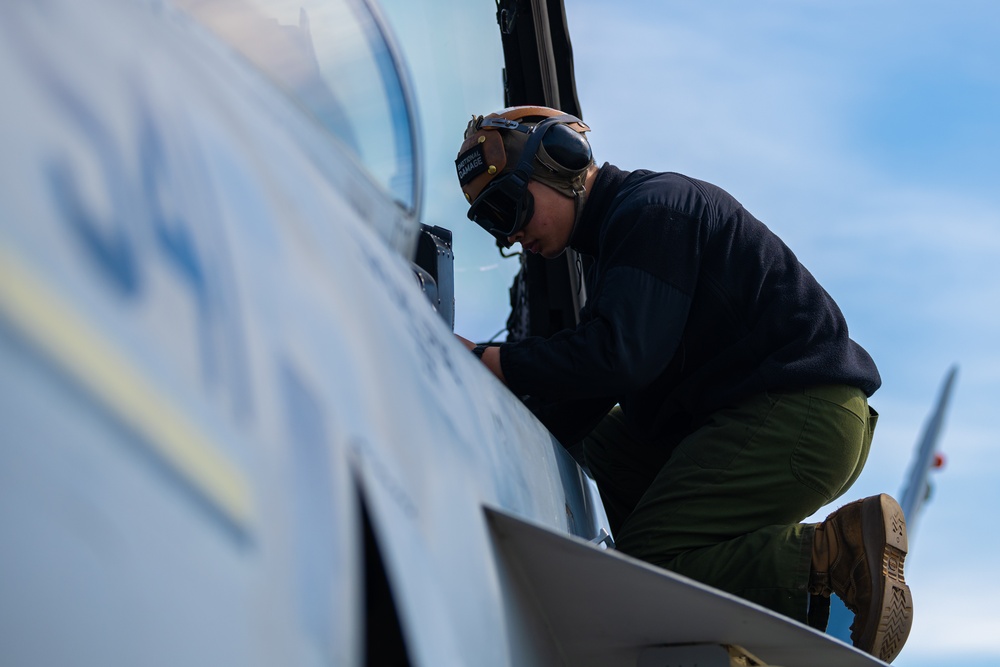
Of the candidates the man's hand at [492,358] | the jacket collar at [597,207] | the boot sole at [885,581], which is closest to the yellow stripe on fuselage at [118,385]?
the man's hand at [492,358]

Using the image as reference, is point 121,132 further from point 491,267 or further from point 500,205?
point 491,267

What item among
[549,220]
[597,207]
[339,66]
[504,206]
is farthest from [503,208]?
[339,66]

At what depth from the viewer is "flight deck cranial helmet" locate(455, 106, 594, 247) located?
9.22ft

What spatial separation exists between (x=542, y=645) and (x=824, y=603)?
1289 millimetres

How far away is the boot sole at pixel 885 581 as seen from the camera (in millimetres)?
2139

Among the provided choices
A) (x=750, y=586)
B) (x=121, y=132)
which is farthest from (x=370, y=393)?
(x=750, y=586)

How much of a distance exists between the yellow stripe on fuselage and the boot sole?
1781 millimetres

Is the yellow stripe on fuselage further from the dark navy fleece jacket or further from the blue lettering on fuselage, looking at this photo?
the dark navy fleece jacket

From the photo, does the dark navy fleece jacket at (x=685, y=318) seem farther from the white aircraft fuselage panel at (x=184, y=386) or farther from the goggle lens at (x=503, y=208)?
the white aircraft fuselage panel at (x=184, y=386)

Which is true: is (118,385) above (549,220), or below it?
below

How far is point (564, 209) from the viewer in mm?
2877

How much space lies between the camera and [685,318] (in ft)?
7.98

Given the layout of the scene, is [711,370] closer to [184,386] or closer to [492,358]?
[492,358]

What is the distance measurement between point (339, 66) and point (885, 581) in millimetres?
1547
